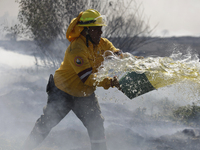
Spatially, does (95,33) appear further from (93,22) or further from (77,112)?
(77,112)

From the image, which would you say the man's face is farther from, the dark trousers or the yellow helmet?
the dark trousers

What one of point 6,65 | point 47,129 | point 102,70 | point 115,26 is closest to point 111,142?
point 47,129

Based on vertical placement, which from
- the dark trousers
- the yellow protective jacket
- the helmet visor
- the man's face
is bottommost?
the dark trousers

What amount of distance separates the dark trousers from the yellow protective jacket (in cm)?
9

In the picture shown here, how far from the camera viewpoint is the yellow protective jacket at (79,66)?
236 centimetres

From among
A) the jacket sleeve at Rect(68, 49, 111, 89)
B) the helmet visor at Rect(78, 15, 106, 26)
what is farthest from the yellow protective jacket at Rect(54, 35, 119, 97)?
the helmet visor at Rect(78, 15, 106, 26)

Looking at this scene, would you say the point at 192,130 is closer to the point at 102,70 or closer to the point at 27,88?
the point at 102,70

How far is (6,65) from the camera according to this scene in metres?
8.76

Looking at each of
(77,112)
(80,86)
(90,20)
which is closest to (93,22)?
(90,20)

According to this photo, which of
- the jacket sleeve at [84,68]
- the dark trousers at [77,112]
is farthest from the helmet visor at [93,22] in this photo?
the dark trousers at [77,112]

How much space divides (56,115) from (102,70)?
899 millimetres

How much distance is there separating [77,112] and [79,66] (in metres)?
0.68

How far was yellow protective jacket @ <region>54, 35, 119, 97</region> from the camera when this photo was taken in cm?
236

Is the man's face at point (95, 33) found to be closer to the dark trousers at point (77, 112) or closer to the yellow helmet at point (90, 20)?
the yellow helmet at point (90, 20)
